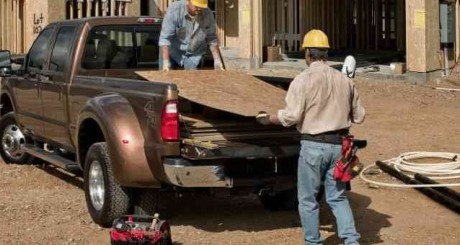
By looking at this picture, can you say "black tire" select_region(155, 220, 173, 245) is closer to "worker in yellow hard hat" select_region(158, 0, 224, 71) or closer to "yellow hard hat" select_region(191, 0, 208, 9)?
"worker in yellow hard hat" select_region(158, 0, 224, 71)

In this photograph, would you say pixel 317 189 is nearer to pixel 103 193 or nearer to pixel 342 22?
pixel 103 193

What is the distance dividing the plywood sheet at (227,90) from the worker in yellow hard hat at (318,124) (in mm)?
522

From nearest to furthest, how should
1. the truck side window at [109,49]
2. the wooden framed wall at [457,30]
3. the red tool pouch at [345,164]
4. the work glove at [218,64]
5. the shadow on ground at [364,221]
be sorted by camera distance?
the red tool pouch at [345,164] → the shadow on ground at [364,221] → the truck side window at [109,49] → the work glove at [218,64] → the wooden framed wall at [457,30]

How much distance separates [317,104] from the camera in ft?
19.0

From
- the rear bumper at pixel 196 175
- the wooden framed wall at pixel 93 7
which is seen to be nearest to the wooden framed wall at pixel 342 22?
the wooden framed wall at pixel 93 7

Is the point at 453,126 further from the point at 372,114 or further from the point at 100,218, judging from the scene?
the point at 100,218

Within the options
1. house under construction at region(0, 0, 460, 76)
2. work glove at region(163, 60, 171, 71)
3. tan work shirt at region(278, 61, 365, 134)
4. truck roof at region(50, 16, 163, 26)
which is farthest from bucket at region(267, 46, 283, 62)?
tan work shirt at region(278, 61, 365, 134)

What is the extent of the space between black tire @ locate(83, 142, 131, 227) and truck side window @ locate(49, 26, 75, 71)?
4.85 ft

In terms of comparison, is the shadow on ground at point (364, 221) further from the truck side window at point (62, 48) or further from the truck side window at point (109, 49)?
the truck side window at point (62, 48)

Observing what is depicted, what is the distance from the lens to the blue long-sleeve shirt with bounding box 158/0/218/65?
26.0ft

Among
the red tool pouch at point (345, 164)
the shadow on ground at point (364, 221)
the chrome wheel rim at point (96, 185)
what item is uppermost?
the red tool pouch at point (345, 164)

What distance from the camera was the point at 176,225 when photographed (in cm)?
729

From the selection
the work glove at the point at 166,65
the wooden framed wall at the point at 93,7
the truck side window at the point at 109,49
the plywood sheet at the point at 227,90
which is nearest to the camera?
the plywood sheet at the point at 227,90

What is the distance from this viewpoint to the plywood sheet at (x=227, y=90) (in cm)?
646
